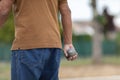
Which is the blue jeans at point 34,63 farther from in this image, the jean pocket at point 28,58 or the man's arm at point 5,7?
the man's arm at point 5,7

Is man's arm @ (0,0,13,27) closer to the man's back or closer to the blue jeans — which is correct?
→ the man's back

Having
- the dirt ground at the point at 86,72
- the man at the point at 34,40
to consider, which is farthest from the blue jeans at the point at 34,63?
the dirt ground at the point at 86,72

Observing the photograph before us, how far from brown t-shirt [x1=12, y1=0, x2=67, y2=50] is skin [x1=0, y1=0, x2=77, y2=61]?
0.08m

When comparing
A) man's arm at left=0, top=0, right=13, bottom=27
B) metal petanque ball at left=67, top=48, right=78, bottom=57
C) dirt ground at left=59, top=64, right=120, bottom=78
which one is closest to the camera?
man's arm at left=0, top=0, right=13, bottom=27

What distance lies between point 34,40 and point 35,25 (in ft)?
0.40

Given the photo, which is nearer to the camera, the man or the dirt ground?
the man

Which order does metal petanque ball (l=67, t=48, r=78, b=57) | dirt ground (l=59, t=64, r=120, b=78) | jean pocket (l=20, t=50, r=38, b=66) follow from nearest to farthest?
jean pocket (l=20, t=50, r=38, b=66), metal petanque ball (l=67, t=48, r=78, b=57), dirt ground (l=59, t=64, r=120, b=78)

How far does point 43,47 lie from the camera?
4363 millimetres

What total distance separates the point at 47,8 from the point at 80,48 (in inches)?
1383

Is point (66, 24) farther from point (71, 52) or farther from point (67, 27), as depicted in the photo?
point (71, 52)

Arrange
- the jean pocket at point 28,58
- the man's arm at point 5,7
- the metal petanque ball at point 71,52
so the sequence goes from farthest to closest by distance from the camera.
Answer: the metal petanque ball at point 71,52
the man's arm at point 5,7
the jean pocket at point 28,58

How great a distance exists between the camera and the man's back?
4.34 metres

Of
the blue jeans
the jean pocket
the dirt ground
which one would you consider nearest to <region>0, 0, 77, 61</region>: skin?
the blue jeans

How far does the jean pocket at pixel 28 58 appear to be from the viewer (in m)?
4.31
